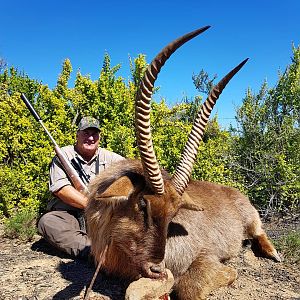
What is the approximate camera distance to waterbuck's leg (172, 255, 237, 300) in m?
4.43

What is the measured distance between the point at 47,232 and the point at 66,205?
0.57m

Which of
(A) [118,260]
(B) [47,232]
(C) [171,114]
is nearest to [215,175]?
(C) [171,114]

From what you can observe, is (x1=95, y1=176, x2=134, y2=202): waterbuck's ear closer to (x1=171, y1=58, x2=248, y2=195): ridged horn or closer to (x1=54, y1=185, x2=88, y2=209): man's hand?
(x1=171, y1=58, x2=248, y2=195): ridged horn

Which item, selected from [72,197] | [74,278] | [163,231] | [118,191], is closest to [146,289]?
[163,231]

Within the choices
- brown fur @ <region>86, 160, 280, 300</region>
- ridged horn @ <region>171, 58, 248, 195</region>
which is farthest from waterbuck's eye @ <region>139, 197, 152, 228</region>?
ridged horn @ <region>171, 58, 248, 195</region>

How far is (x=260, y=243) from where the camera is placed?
21.4ft

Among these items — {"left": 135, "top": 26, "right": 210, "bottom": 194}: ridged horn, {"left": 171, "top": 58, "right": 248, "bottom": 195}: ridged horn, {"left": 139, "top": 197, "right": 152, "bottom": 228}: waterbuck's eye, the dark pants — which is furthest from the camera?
the dark pants

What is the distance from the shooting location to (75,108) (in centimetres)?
893

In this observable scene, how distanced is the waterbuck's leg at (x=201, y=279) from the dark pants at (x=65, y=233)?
1690mm

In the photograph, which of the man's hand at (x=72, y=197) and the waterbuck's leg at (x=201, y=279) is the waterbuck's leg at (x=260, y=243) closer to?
the waterbuck's leg at (x=201, y=279)

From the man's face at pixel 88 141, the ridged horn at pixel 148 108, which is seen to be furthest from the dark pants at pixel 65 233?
the ridged horn at pixel 148 108

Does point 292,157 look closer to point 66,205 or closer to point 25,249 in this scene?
point 66,205

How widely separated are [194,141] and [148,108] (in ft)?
3.44

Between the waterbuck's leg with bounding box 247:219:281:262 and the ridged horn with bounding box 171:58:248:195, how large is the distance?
289 cm
